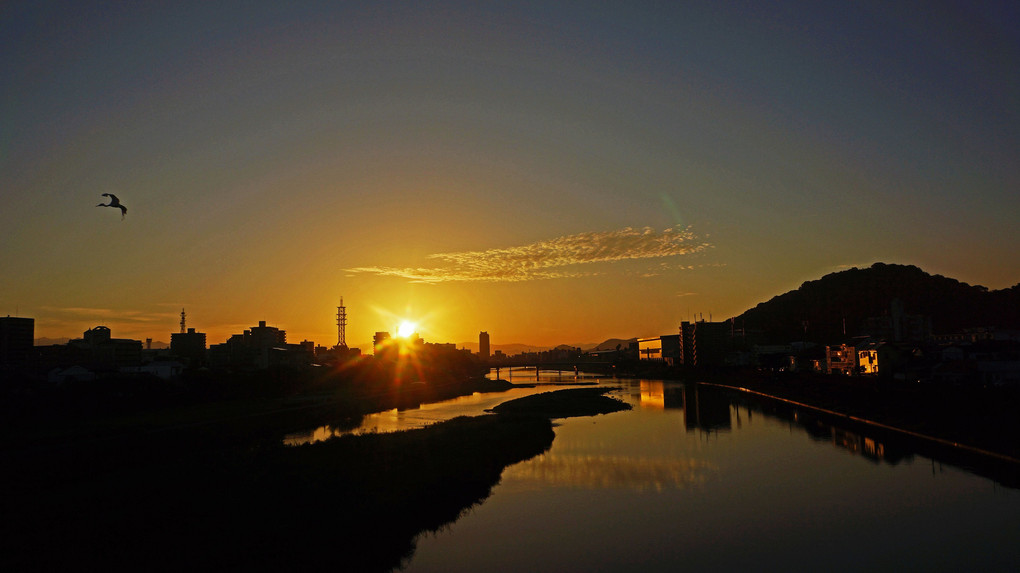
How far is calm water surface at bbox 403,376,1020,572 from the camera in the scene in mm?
18812

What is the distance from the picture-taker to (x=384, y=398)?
84625mm

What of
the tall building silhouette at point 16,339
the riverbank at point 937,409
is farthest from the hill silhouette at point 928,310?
the tall building silhouette at point 16,339

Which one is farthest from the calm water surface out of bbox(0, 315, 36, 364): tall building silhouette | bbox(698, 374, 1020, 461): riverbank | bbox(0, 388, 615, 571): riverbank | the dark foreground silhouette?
bbox(0, 315, 36, 364): tall building silhouette

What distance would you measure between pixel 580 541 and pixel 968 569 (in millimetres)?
10875

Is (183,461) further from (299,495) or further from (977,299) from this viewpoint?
(977,299)

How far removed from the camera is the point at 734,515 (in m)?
23.6

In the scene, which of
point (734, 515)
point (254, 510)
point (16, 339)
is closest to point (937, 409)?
point (734, 515)

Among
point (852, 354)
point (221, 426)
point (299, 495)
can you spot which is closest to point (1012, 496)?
point (299, 495)

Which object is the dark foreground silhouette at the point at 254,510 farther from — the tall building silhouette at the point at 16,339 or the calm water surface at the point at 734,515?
the tall building silhouette at the point at 16,339

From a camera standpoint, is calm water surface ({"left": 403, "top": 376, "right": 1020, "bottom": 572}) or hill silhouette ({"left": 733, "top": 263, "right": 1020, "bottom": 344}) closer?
calm water surface ({"left": 403, "top": 376, "right": 1020, "bottom": 572})

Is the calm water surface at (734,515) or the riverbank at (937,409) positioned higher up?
the riverbank at (937,409)

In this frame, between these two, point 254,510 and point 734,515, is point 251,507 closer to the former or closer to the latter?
point 254,510

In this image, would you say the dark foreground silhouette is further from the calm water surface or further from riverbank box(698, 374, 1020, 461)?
riverbank box(698, 374, 1020, 461)

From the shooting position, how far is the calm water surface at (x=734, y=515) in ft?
61.7
